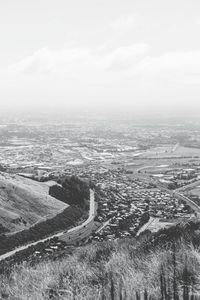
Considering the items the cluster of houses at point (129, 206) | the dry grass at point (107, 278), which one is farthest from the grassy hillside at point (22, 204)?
the dry grass at point (107, 278)

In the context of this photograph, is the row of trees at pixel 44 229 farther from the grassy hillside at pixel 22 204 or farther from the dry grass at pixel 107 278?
the dry grass at pixel 107 278

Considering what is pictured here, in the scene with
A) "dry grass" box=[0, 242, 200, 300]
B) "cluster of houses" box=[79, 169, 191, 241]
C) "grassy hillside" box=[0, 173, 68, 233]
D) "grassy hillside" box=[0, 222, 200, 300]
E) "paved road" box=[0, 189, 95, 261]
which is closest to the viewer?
"grassy hillside" box=[0, 222, 200, 300]

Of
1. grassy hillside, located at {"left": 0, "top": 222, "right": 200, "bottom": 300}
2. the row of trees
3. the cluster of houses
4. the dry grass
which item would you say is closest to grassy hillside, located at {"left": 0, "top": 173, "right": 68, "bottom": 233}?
the row of trees

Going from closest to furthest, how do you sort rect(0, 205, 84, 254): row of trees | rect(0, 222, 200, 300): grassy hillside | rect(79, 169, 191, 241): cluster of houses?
rect(0, 222, 200, 300): grassy hillside → rect(0, 205, 84, 254): row of trees → rect(79, 169, 191, 241): cluster of houses

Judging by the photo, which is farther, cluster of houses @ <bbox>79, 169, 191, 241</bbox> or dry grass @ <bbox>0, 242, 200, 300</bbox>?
cluster of houses @ <bbox>79, 169, 191, 241</bbox>

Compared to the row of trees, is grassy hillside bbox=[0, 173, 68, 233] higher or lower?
higher

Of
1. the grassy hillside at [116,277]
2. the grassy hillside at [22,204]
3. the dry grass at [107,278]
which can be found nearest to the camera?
the grassy hillside at [116,277]

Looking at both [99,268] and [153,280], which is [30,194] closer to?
[99,268]

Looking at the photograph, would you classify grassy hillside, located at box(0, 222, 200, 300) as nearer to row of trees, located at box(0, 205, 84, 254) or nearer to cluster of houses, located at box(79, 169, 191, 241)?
row of trees, located at box(0, 205, 84, 254)
